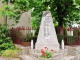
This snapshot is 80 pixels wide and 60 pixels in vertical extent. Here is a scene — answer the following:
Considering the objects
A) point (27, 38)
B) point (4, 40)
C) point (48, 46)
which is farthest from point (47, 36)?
point (4, 40)

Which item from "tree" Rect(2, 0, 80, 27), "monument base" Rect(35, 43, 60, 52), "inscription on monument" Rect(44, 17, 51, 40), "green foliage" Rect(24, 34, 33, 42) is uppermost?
"tree" Rect(2, 0, 80, 27)

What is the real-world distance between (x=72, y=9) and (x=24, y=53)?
543cm

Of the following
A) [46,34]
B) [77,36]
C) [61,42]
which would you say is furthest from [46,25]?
[77,36]

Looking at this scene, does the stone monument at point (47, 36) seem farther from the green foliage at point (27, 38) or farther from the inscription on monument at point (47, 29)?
the green foliage at point (27, 38)

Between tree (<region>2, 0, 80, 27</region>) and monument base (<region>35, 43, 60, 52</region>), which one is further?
tree (<region>2, 0, 80, 27</region>)

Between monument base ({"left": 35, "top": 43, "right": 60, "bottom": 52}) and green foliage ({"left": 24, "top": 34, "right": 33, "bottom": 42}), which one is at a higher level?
green foliage ({"left": 24, "top": 34, "right": 33, "bottom": 42})

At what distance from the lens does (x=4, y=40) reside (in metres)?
12.2

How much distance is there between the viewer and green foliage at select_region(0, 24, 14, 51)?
11.4 meters

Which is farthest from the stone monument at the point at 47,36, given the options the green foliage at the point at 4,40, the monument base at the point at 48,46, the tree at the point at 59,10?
the green foliage at the point at 4,40

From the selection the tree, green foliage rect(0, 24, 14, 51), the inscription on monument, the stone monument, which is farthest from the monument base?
the tree

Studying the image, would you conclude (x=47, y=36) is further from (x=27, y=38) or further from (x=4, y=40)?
(x=4, y=40)

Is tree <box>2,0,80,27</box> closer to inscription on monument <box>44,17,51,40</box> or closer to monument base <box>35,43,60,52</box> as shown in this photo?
inscription on monument <box>44,17,51,40</box>

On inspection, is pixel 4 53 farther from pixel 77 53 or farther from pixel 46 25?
pixel 77 53

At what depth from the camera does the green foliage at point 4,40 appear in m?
11.4
